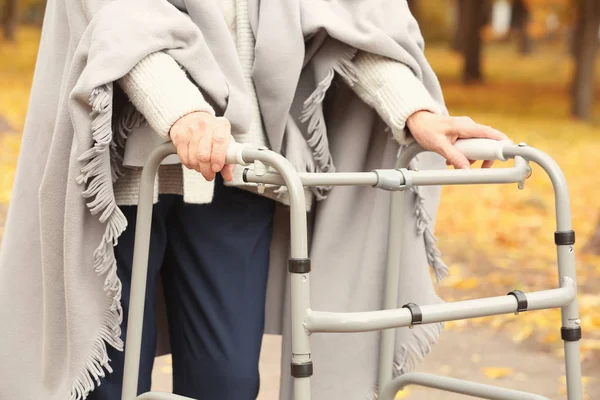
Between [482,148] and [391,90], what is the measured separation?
27 centimetres

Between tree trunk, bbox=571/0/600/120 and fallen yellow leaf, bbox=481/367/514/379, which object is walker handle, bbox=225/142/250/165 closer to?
fallen yellow leaf, bbox=481/367/514/379

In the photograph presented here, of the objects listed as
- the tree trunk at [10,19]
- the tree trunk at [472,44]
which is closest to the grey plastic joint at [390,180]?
the tree trunk at [10,19]

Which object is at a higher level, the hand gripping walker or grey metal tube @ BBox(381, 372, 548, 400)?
the hand gripping walker

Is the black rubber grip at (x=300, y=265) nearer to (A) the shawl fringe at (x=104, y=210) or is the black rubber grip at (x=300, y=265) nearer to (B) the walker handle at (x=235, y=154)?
(B) the walker handle at (x=235, y=154)

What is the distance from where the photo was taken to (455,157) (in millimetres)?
2023

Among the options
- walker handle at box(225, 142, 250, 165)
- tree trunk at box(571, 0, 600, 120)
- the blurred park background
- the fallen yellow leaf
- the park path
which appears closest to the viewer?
walker handle at box(225, 142, 250, 165)

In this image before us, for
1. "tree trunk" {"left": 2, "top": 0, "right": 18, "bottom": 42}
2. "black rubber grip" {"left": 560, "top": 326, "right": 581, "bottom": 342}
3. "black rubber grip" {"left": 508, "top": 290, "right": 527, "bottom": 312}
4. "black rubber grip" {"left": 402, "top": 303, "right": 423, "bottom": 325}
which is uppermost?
"tree trunk" {"left": 2, "top": 0, "right": 18, "bottom": 42}

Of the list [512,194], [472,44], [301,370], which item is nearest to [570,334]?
[301,370]

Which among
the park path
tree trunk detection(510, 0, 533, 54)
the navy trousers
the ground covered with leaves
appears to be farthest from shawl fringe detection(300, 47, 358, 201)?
tree trunk detection(510, 0, 533, 54)

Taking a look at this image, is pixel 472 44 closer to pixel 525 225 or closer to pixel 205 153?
pixel 525 225

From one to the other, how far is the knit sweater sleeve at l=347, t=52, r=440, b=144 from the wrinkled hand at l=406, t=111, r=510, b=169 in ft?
0.08

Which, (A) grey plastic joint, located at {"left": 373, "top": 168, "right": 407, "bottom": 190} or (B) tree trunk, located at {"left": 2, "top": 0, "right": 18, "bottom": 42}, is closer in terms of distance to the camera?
(A) grey plastic joint, located at {"left": 373, "top": 168, "right": 407, "bottom": 190}

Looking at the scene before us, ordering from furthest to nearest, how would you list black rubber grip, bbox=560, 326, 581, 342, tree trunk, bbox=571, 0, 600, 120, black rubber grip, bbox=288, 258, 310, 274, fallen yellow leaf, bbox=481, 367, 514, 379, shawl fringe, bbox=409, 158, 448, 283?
1. tree trunk, bbox=571, 0, 600, 120
2. fallen yellow leaf, bbox=481, 367, 514, 379
3. shawl fringe, bbox=409, 158, 448, 283
4. black rubber grip, bbox=560, 326, 581, 342
5. black rubber grip, bbox=288, 258, 310, 274

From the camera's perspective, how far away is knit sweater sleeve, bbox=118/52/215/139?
5.93 feet
